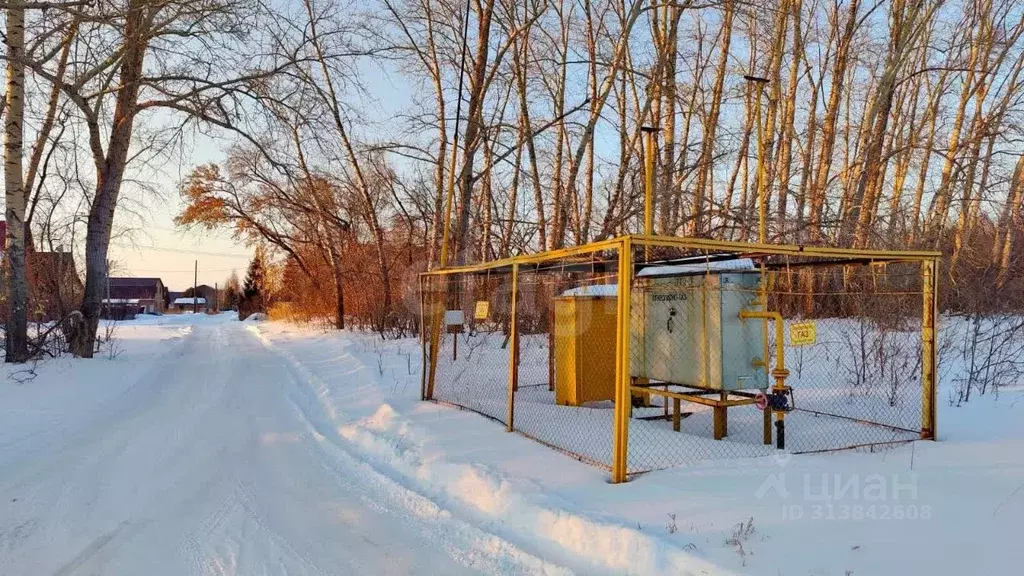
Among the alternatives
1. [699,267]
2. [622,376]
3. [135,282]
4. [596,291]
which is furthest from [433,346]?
[135,282]

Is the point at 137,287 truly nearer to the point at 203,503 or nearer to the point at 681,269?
the point at 203,503

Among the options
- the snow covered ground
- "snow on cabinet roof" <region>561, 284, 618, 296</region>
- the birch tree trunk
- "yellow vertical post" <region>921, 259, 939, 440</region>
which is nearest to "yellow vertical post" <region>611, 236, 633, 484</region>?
the snow covered ground

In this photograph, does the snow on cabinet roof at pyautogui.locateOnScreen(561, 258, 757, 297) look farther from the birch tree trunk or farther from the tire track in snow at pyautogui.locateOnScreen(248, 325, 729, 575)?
the birch tree trunk

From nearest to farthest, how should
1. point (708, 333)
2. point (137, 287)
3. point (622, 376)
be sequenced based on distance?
point (622, 376) < point (708, 333) < point (137, 287)

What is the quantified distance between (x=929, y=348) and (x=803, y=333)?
1.65 meters

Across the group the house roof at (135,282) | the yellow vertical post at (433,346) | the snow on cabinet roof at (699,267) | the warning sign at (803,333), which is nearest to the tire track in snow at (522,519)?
the yellow vertical post at (433,346)

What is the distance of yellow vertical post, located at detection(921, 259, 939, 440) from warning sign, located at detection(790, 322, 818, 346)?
1557 millimetres

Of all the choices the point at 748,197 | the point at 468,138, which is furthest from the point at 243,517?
the point at 748,197

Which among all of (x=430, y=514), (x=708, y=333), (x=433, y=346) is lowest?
(x=430, y=514)

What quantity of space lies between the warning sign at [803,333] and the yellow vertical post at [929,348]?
5.11ft

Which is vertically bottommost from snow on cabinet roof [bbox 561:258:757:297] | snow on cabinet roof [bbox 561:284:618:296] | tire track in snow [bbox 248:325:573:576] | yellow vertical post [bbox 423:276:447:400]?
tire track in snow [bbox 248:325:573:576]

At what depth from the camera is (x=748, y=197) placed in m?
21.6

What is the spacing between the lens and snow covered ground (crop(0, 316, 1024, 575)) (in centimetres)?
382

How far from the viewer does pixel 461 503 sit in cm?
509
